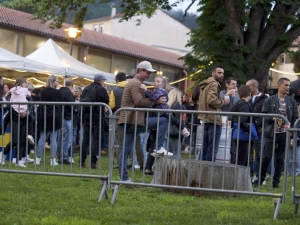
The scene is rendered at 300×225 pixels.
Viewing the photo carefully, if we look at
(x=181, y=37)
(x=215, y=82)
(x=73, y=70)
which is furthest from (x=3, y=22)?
(x=181, y=37)

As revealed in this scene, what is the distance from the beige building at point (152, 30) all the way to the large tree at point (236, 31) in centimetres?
4906

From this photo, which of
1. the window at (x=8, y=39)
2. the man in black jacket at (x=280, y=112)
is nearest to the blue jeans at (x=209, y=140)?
the man in black jacket at (x=280, y=112)

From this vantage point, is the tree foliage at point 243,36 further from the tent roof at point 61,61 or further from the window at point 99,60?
the window at point 99,60

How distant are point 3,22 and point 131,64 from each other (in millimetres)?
15691

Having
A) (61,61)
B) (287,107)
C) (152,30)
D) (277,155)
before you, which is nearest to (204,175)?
(277,155)

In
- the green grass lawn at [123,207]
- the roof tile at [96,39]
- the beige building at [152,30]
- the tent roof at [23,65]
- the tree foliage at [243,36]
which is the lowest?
the green grass lawn at [123,207]

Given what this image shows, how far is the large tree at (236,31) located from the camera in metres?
20.9

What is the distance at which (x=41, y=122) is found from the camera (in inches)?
401

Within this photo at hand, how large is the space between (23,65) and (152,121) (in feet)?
33.1

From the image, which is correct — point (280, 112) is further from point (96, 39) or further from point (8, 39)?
point (96, 39)

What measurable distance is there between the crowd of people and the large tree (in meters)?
7.37

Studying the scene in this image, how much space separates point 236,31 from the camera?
21172 mm

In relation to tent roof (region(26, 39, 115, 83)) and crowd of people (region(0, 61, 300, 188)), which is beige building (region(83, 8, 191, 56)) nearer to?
tent roof (region(26, 39, 115, 83))

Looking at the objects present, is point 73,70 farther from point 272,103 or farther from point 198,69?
point 272,103
